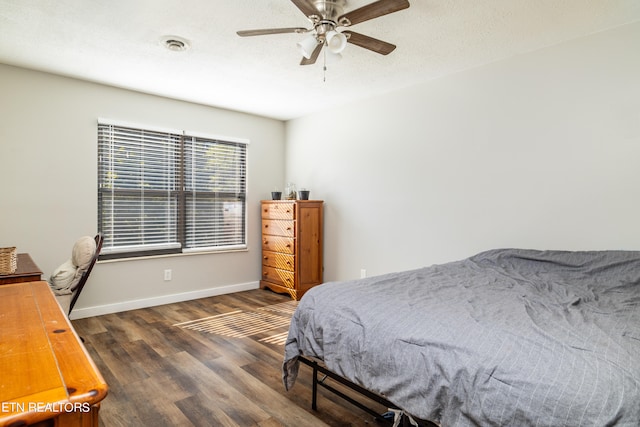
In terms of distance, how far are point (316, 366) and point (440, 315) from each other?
770mm

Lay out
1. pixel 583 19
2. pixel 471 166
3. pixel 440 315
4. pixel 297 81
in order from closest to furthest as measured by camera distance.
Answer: pixel 440 315 → pixel 583 19 → pixel 471 166 → pixel 297 81

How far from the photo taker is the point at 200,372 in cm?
250

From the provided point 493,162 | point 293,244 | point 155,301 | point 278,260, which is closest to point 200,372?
point 155,301

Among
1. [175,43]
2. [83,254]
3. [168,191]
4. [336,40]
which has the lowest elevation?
[83,254]

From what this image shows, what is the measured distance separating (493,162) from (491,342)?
2.20 meters

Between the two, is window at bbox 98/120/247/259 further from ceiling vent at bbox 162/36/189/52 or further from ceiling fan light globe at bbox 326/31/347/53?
ceiling fan light globe at bbox 326/31/347/53

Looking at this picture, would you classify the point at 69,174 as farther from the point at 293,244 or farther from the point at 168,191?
the point at 293,244

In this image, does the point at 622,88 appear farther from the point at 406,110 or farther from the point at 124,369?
the point at 124,369

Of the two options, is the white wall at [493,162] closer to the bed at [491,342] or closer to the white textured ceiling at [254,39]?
the white textured ceiling at [254,39]

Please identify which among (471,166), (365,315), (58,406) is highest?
(471,166)

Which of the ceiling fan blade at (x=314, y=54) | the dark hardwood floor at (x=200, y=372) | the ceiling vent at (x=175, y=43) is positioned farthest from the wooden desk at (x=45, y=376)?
the ceiling vent at (x=175, y=43)

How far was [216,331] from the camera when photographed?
328cm

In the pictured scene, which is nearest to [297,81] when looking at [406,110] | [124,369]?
[406,110]

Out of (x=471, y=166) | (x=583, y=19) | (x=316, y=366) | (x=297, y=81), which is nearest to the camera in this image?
(x=316, y=366)
